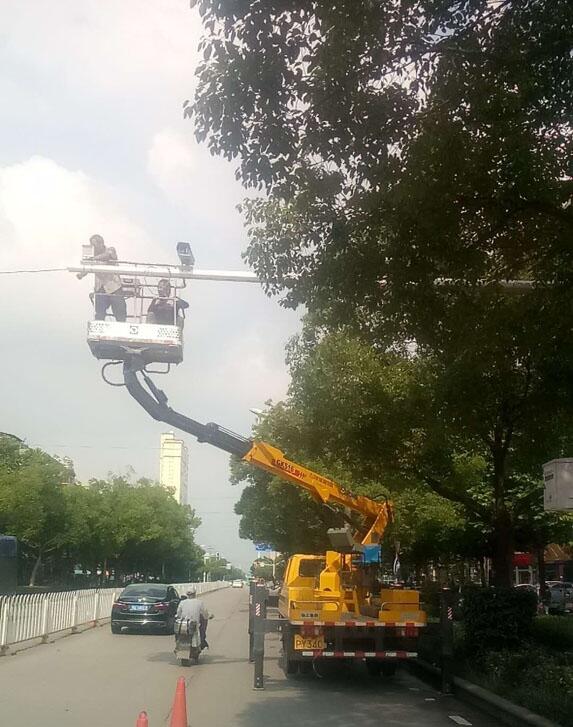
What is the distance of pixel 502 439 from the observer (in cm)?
1599

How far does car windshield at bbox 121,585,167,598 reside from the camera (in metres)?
24.8

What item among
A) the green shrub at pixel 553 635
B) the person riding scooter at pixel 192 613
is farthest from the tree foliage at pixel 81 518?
the green shrub at pixel 553 635

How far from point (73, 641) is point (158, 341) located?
11.2 m

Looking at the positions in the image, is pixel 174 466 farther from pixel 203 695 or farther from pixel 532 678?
pixel 532 678

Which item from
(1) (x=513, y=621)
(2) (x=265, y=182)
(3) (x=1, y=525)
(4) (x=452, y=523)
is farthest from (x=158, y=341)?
(3) (x=1, y=525)

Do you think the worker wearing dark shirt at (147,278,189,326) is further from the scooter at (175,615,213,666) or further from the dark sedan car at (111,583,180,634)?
the dark sedan car at (111,583,180,634)

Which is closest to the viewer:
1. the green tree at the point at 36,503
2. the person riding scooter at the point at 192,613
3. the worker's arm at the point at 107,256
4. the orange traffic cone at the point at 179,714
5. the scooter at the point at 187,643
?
the orange traffic cone at the point at 179,714

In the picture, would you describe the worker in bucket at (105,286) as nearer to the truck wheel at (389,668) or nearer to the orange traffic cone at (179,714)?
the orange traffic cone at (179,714)

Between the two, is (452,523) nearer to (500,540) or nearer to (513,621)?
(500,540)

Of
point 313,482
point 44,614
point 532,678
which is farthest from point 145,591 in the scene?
point 532,678

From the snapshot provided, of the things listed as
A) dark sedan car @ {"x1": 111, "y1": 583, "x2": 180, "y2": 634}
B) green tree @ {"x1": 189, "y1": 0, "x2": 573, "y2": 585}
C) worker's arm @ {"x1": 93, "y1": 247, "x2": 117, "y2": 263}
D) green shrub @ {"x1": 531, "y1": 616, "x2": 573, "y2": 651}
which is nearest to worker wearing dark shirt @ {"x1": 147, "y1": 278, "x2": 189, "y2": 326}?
worker's arm @ {"x1": 93, "y1": 247, "x2": 117, "y2": 263}

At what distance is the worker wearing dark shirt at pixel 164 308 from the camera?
43.5ft

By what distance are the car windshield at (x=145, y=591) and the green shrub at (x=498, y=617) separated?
506 inches

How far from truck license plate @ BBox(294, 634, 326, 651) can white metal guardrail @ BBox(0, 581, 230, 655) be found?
7.30m
